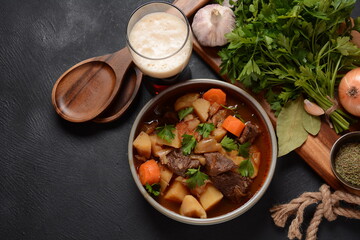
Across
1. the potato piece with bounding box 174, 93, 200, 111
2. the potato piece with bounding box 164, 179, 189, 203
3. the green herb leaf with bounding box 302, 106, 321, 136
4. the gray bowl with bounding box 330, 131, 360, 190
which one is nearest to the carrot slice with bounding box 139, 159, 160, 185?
the potato piece with bounding box 164, 179, 189, 203

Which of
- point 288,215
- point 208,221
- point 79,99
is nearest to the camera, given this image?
point 208,221

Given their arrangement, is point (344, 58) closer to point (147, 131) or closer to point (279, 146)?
point (279, 146)

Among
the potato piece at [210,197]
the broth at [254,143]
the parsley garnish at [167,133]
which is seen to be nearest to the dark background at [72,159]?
the broth at [254,143]

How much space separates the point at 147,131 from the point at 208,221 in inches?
31.3

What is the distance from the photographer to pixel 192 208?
291 cm

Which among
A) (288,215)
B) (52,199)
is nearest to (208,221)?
(288,215)

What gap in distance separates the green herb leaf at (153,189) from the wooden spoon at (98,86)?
2.13ft

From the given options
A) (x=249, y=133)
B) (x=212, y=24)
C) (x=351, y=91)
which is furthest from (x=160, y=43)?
(x=351, y=91)

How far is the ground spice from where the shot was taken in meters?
2.96

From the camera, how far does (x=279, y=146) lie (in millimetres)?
3027

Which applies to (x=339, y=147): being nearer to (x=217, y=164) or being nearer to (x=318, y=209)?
(x=318, y=209)

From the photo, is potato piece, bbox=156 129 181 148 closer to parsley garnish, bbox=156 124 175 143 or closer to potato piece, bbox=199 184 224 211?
parsley garnish, bbox=156 124 175 143

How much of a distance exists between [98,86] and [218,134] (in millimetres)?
1050

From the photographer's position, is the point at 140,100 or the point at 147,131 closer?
the point at 147,131
